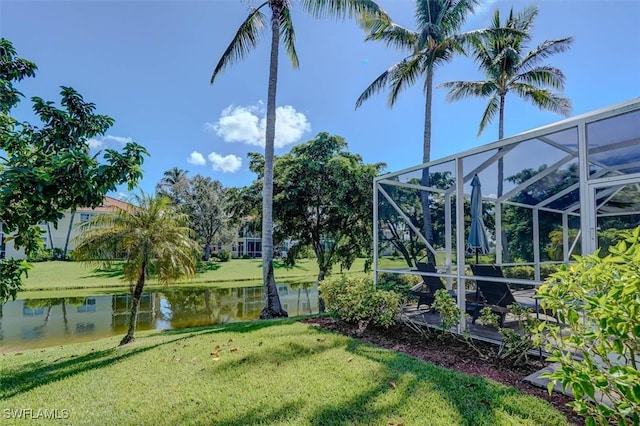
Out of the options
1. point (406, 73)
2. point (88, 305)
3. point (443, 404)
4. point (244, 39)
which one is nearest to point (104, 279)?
point (88, 305)

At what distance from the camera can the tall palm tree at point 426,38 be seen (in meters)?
11.5

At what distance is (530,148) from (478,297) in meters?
3.17

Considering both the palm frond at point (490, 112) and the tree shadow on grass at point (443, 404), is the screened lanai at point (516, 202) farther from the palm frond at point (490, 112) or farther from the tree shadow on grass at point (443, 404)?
the palm frond at point (490, 112)

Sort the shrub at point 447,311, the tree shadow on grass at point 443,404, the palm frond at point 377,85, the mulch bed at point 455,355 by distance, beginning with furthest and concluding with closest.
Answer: the palm frond at point 377,85 → the shrub at point 447,311 → the mulch bed at point 455,355 → the tree shadow on grass at point 443,404

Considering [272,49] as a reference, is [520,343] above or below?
below

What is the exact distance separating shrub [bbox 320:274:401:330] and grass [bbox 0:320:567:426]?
908mm

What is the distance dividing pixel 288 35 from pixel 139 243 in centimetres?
840

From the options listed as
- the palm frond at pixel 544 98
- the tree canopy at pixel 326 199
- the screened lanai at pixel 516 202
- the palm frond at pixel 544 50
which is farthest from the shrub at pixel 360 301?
the palm frond at pixel 544 50

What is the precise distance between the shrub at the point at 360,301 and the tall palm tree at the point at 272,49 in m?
2.51

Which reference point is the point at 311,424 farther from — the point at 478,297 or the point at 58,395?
the point at 478,297

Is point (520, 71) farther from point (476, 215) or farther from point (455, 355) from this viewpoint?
point (455, 355)

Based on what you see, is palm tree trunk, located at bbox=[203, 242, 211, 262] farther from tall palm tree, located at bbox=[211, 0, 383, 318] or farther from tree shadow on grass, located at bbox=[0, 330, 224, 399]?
tree shadow on grass, located at bbox=[0, 330, 224, 399]

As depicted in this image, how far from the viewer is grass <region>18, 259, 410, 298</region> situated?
19.2 metres

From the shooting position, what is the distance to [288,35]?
11.1 m
